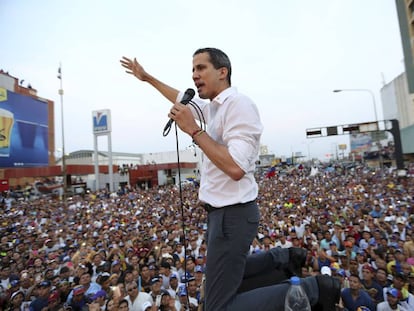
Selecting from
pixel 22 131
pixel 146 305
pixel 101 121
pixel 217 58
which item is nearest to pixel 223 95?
pixel 217 58

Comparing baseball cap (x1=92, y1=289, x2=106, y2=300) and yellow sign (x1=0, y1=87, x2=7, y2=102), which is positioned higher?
yellow sign (x1=0, y1=87, x2=7, y2=102)

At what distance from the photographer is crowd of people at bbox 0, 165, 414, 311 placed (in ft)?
16.3

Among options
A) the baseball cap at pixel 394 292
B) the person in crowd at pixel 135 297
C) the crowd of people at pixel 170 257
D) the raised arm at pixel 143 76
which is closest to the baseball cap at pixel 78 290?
the crowd of people at pixel 170 257

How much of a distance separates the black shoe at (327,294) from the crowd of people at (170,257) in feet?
2.94

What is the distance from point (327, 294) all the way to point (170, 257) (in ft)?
20.0

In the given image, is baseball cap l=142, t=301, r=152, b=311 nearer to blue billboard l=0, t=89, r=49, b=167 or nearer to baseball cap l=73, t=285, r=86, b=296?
baseball cap l=73, t=285, r=86, b=296

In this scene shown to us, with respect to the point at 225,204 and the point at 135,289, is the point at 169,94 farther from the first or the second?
the point at 135,289

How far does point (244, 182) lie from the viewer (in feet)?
4.93

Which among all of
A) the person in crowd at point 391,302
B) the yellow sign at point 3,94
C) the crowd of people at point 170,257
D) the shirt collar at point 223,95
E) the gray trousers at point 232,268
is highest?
the yellow sign at point 3,94

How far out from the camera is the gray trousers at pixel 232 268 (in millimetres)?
1374

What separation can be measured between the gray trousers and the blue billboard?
36.5 m

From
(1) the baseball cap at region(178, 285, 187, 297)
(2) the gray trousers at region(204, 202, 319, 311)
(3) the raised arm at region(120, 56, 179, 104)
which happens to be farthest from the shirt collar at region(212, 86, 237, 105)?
(1) the baseball cap at region(178, 285, 187, 297)

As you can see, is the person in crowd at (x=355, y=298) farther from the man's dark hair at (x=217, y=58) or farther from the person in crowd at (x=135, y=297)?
the man's dark hair at (x=217, y=58)

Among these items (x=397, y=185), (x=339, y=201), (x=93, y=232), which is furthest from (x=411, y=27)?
(x=93, y=232)
